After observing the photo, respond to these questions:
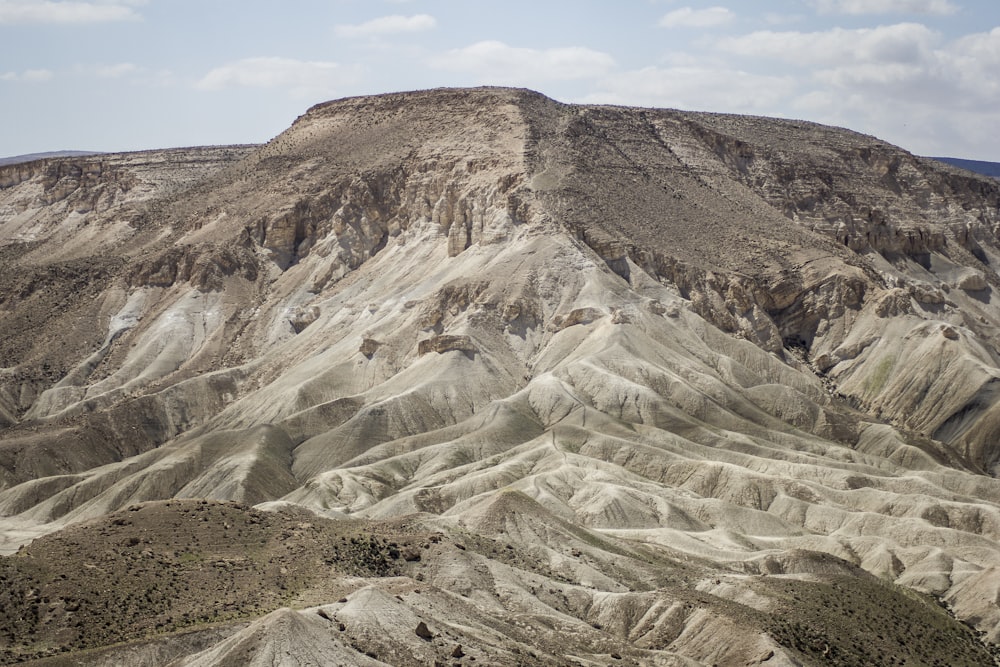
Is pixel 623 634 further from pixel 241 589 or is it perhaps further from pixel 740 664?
pixel 241 589

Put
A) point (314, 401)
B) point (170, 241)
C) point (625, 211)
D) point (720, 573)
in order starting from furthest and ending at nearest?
point (170, 241) < point (625, 211) < point (314, 401) < point (720, 573)

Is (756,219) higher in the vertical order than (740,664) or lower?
higher

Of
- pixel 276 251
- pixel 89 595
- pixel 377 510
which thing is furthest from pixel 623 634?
pixel 276 251

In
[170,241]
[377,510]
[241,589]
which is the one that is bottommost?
[377,510]

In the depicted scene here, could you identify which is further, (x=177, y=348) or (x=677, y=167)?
(x=677, y=167)

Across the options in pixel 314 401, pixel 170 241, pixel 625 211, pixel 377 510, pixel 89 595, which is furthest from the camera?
pixel 170 241

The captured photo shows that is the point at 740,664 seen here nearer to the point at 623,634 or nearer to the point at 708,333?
the point at 623,634
